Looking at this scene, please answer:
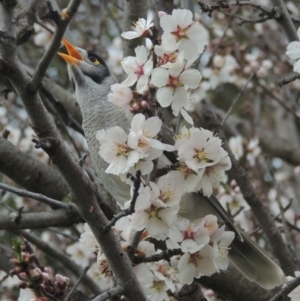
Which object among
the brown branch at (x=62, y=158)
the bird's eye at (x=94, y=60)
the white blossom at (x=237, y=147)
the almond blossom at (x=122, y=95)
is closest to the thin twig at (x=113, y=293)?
the brown branch at (x=62, y=158)

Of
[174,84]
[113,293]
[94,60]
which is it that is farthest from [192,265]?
[94,60]

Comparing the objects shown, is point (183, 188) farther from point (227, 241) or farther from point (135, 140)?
point (227, 241)

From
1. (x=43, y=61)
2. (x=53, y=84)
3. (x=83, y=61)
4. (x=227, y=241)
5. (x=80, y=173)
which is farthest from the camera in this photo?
(x=53, y=84)

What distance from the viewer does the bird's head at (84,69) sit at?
12.7 feet

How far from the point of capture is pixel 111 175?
332 cm

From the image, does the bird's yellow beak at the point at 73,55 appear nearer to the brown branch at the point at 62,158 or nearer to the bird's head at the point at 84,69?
the bird's head at the point at 84,69

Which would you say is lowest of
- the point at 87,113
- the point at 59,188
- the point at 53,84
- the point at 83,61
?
the point at 59,188

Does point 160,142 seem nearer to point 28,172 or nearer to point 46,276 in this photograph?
point 46,276

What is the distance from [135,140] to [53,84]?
2711 millimetres

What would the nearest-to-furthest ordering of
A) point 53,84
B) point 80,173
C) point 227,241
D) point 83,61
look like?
point 80,173
point 227,241
point 83,61
point 53,84

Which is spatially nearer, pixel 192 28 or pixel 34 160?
pixel 192 28

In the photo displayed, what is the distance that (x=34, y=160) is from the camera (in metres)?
3.52

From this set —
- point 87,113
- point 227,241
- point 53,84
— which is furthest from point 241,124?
point 227,241

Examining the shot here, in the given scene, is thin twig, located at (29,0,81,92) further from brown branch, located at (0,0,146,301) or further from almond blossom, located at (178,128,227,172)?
almond blossom, located at (178,128,227,172)
